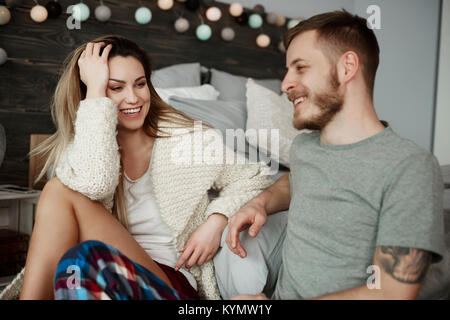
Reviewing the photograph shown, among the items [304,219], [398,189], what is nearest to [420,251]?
[398,189]

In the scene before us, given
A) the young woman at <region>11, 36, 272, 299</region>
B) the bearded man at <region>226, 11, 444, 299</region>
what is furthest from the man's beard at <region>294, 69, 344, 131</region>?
the young woman at <region>11, 36, 272, 299</region>

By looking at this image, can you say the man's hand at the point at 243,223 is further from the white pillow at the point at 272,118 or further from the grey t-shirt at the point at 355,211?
the white pillow at the point at 272,118

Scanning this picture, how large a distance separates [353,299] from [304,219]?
213 millimetres

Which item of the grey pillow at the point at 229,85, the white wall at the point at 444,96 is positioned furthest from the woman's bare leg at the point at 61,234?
the white wall at the point at 444,96

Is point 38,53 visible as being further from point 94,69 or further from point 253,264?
point 253,264

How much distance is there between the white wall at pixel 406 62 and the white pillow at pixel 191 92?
5.12 feet

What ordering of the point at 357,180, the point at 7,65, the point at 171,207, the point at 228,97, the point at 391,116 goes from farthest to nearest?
the point at 391,116
the point at 228,97
the point at 7,65
the point at 171,207
the point at 357,180

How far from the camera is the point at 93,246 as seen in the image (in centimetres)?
80

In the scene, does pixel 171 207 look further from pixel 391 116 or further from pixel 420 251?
pixel 391 116

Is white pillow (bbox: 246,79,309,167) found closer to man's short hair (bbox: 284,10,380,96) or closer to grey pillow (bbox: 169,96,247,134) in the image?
grey pillow (bbox: 169,96,247,134)

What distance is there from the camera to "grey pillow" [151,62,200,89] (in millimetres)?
2363

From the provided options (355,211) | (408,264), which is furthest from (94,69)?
(408,264)

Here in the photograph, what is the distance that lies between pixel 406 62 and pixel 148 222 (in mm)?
3328

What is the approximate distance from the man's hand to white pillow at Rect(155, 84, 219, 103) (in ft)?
3.76
